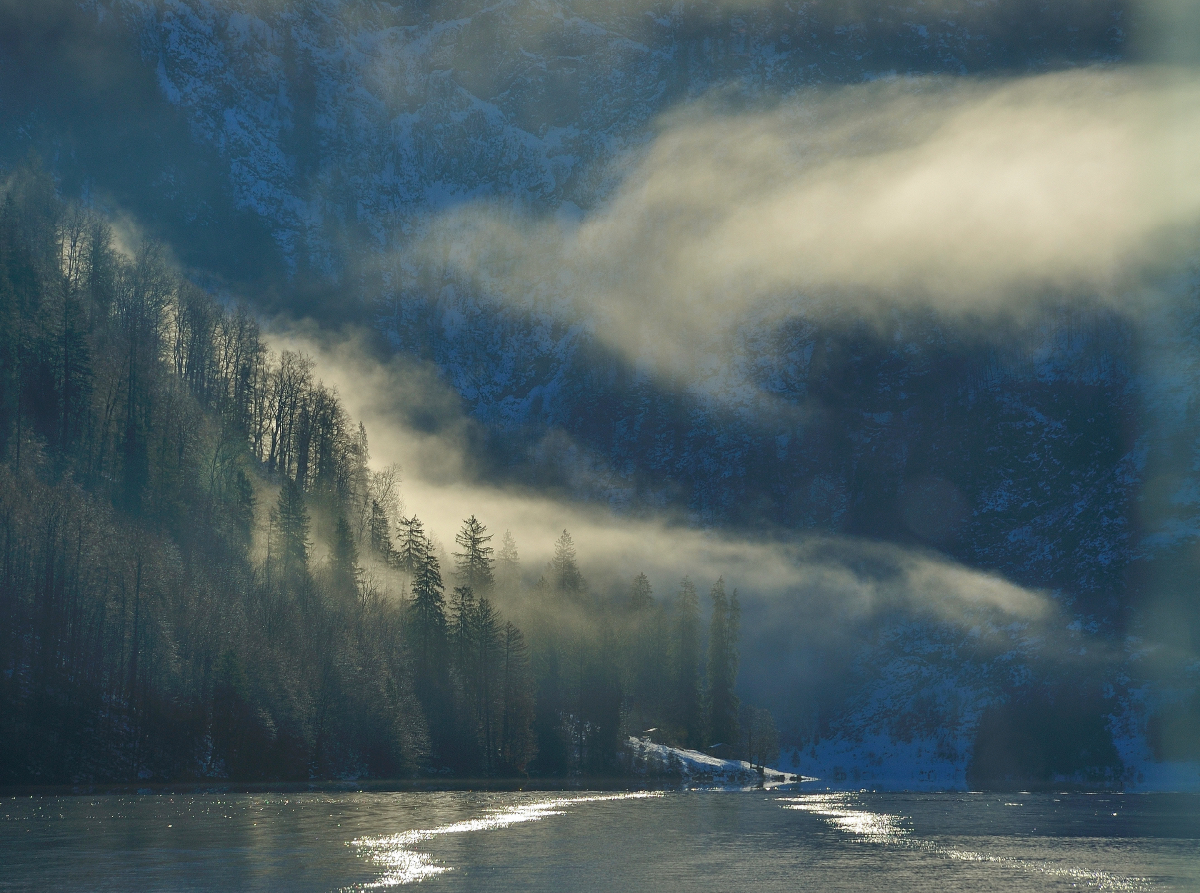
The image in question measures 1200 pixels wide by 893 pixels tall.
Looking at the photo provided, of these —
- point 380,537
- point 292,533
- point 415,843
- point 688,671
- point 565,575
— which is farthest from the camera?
point 688,671

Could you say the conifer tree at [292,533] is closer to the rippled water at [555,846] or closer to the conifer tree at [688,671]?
the rippled water at [555,846]

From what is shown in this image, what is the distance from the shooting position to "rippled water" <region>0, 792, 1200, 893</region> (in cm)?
5106

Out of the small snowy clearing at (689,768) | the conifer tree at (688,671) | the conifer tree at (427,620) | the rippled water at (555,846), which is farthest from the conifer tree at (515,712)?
the rippled water at (555,846)

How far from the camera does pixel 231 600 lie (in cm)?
12250

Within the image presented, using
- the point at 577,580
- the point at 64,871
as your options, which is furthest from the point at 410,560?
the point at 64,871

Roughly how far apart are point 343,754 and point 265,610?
57.5 feet

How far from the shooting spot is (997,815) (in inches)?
4060

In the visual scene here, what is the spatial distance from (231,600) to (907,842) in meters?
76.1

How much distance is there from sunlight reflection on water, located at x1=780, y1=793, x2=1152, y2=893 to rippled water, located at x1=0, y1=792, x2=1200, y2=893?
0.17 m

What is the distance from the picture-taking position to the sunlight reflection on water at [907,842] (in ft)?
179

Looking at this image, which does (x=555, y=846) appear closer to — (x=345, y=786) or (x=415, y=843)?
(x=415, y=843)

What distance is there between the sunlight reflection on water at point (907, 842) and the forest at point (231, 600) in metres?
40.7

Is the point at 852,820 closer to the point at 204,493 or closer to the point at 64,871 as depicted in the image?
the point at 64,871

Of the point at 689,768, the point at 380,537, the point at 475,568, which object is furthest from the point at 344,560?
the point at 689,768
